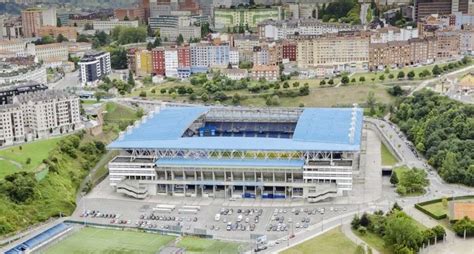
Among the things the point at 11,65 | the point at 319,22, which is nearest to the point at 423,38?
the point at 319,22

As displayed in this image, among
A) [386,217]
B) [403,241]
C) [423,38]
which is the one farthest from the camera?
[423,38]

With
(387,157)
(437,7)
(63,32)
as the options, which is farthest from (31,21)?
(387,157)

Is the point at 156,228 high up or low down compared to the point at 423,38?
down

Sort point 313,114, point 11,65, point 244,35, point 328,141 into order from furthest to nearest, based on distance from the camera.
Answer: point 244,35, point 11,65, point 313,114, point 328,141

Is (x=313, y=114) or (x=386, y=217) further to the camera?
(x=313, y=114)

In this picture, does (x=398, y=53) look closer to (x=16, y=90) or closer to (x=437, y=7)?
(x=437, y=7)

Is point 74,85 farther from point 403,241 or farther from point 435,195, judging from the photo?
point 403,241

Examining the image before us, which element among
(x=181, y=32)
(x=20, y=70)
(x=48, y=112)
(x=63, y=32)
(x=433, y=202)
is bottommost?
(x=433, y=202)

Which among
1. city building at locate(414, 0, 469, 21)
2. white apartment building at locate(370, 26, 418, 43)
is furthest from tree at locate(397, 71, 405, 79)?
city building at locate(414, 0, 469, 21)
